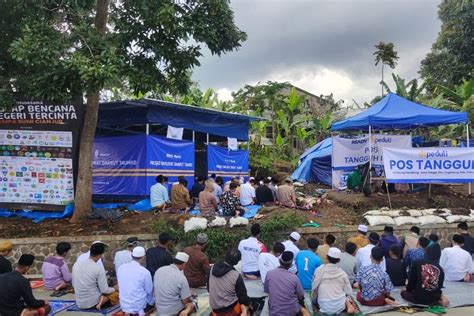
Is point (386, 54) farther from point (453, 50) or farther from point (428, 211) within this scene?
point (428, 211)

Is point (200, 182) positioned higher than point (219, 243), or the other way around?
point (200, 182)

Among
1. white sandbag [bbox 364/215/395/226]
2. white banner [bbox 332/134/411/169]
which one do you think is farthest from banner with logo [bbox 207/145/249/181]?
white sandbag [bbox 364/215/395/226]

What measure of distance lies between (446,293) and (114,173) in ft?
32.6

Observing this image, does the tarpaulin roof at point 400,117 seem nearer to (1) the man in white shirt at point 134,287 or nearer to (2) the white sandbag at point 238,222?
(2) the white sandbag at point 238,222

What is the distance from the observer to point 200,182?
585 inches

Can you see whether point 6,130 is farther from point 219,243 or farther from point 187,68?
point 219,243

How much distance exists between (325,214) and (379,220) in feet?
4.84

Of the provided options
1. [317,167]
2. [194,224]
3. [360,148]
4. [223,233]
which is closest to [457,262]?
[223,233]

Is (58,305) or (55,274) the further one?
(55,274)

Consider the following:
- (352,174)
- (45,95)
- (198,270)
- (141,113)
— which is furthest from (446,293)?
(141,113)

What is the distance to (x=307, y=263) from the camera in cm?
786

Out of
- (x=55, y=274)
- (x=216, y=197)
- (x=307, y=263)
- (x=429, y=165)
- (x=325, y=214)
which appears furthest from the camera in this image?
(x=216, y=197)

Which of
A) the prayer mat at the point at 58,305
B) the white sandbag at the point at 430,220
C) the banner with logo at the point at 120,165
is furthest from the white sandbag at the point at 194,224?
the white sandbag at the point at 430,220

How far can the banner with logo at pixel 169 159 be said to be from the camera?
44.2 feet
